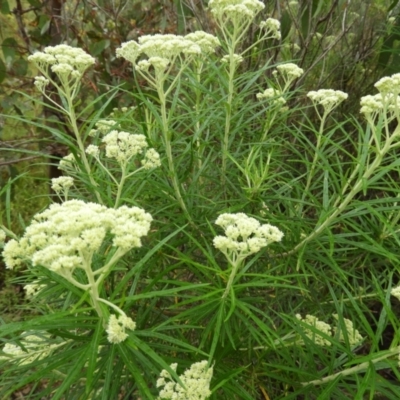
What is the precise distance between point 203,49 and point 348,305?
4.67 ft

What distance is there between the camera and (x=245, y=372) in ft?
6.77

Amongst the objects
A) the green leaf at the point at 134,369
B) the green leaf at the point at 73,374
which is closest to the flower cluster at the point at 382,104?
the green leaf at the point at 134,369

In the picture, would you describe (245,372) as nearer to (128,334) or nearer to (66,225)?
(128,334)

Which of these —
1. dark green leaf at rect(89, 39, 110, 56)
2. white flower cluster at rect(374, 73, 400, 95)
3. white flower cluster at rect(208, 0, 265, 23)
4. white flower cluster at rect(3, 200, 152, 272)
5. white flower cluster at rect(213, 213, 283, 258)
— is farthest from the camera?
dark green leaf at rect(89, 39, 110, 56)

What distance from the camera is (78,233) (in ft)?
4.14

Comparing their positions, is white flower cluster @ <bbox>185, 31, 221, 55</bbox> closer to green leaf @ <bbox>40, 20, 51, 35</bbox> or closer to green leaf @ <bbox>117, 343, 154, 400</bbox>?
green leaf @ <bbox>117, 343, 154, 400</bbox>

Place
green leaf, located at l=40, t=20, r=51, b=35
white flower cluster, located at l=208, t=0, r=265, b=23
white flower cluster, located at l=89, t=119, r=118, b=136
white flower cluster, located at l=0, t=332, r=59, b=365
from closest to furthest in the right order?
white flower cluster, located at l=208, t=0, r=265, b=23 → white flower cluster, located at l=0, t=332, r=59, b=365 → white flower cluster, located at l=89, t=119, r=118, b=136 → green leaf, located at l=40, t=20, r=51, b=35

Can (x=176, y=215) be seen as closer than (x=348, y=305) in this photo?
Yes

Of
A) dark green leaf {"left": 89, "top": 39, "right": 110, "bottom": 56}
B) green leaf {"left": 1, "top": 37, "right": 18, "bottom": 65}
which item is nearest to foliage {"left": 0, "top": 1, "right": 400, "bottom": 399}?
dark green leaf {"left": 89, "top": 39, "right": 110, "bottom": 56}

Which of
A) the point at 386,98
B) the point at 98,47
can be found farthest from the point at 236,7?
the point at 98,47

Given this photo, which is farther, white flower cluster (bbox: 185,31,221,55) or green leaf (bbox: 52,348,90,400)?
white flower cluster (bbox: 185,31,221,55)

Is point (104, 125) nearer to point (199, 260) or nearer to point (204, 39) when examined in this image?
point (204, 39)

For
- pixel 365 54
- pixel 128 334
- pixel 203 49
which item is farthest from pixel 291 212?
pixel 365 54

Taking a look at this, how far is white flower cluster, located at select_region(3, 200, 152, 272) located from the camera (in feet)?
4.01
